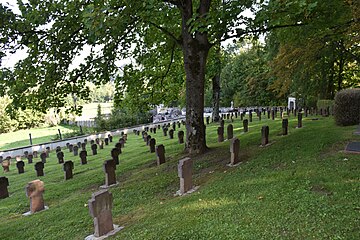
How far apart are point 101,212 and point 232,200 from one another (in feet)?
7.57

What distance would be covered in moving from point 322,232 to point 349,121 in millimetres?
9616

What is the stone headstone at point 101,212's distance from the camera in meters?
5.20

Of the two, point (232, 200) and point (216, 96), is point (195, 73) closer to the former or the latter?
point (232, 200)

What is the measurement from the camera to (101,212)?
5316 millimetres

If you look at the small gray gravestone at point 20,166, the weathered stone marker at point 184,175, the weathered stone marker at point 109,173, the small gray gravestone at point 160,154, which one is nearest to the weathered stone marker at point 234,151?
the weathered stone marker at point 184,175

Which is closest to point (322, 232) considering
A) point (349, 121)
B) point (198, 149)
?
point (198, 149)

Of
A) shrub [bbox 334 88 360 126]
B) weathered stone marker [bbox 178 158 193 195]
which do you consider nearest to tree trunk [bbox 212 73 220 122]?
shrub [bbox 334 88 360 126]

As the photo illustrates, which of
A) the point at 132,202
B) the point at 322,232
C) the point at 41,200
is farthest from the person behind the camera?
the point at 41,200

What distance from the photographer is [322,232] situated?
378 cm

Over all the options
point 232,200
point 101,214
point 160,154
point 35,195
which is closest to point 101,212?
point 101,214

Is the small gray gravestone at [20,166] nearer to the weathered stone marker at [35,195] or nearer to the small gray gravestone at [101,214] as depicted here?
the weathered stone marker at [35,195]

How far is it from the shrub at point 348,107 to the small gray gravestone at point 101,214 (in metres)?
10.3

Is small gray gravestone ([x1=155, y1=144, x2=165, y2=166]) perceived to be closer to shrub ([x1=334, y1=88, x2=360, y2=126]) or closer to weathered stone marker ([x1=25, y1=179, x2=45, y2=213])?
weathered stone marker ([x1=25, y1=179, x2=45, y2=213])

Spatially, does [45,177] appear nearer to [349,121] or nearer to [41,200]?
[41,200]
